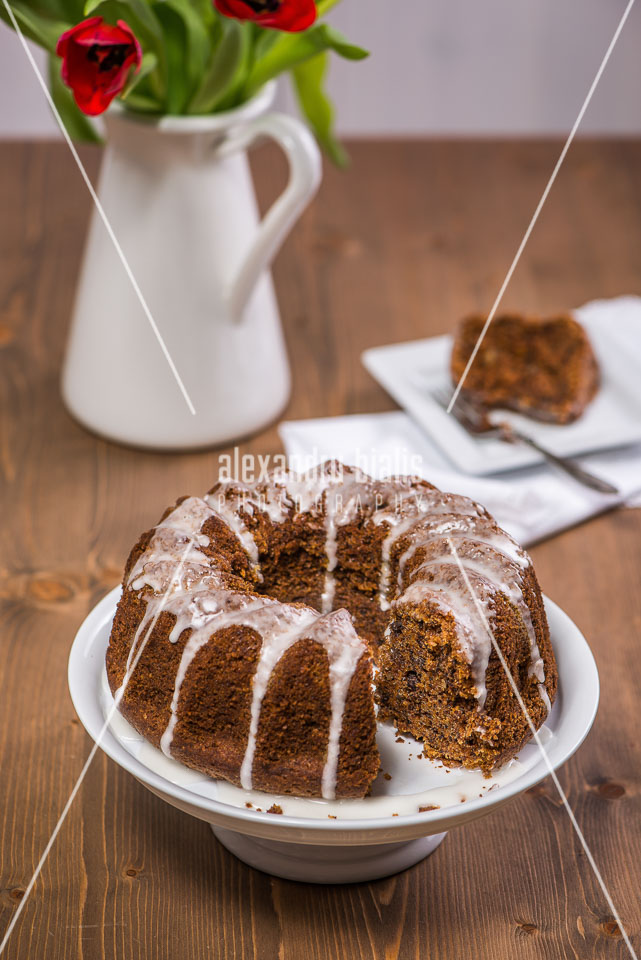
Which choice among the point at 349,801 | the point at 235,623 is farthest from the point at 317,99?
the point at 349,801

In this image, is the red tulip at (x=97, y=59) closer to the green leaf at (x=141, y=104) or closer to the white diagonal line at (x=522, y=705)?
the green leaf at (x=141, y=104)

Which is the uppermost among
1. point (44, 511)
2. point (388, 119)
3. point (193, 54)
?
point (193, 54)

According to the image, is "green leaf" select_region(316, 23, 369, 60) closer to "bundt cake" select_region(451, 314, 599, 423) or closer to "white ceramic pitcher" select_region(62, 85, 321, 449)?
"white ceramic pitcher" select_region(62, 85, 321, 449)

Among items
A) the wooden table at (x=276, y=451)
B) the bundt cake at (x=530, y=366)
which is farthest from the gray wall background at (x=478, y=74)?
the bundt cake at (x=530, y=366)

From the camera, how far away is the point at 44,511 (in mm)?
1450

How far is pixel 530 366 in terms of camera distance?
1.63 metres

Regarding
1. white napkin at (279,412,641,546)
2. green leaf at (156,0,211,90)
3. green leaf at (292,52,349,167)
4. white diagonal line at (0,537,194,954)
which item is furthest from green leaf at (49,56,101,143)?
white diagonal line at (0,537,194,954)

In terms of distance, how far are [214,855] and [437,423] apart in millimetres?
737

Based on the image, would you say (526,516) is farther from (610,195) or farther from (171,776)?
(610,195)

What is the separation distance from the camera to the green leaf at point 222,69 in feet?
4.12

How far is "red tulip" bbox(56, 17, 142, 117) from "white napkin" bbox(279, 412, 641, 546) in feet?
1.70

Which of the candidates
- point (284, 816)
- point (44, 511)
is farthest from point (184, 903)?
point (44, 511)

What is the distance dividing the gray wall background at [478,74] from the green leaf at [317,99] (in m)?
1.36

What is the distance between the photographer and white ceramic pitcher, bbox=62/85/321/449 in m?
1.37
